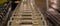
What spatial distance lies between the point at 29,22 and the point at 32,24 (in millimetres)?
182

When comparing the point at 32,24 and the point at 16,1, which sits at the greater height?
the point at 16,1

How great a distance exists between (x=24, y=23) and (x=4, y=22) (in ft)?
2.57

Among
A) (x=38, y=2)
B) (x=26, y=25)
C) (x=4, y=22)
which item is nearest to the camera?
(x=4, y=22)

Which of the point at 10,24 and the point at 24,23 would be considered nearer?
the point at 10,24

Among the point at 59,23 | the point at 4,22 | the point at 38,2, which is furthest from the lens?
the point at 38,2

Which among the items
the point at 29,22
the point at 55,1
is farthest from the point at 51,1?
the point at 29,22

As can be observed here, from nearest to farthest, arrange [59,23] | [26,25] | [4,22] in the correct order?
[59,23]
[4,22]
[26,25]

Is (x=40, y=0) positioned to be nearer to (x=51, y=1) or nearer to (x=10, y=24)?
(x=51, y=1)

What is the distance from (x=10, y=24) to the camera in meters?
2.97

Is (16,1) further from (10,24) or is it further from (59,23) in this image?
(59,23)

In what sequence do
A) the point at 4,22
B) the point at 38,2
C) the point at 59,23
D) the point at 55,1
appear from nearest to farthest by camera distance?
the point at 59,23
the point at 4,22
the point at 55,1
the point at 38,2

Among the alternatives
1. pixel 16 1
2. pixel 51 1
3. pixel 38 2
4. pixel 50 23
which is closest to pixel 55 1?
pixel 51 1

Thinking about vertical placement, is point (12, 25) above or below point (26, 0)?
below

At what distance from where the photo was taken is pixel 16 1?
7.13 meters
